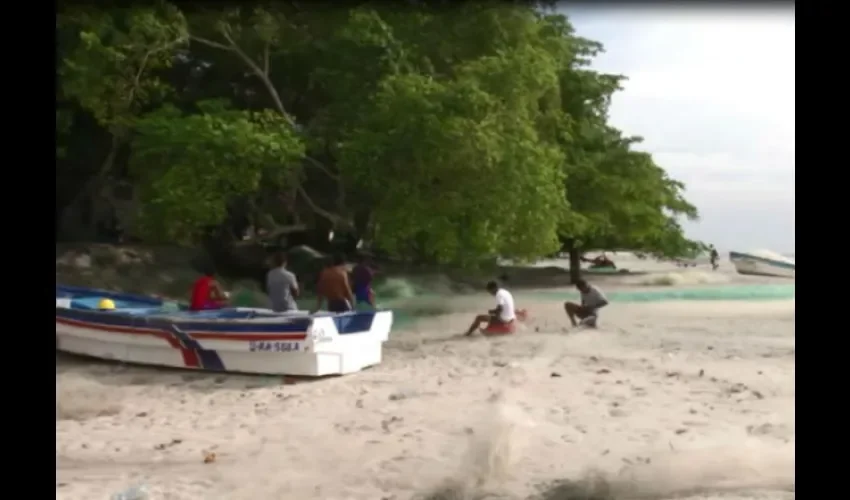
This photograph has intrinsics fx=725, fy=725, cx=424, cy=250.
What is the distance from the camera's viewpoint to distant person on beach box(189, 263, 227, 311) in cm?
285

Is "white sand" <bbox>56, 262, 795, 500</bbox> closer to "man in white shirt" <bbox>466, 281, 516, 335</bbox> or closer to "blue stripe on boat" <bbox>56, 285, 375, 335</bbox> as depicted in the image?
"man in white shirt" <bbox>466, 281, 516, 335</bbox>

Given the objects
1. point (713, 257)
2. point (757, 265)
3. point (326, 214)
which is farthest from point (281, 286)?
point (757, 265)

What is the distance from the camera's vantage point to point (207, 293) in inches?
113

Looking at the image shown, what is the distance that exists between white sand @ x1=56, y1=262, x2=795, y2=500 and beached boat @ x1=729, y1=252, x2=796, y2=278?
140 millimetres

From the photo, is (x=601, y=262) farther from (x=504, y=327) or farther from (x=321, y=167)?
(x=321, y=167)

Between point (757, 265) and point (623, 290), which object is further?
point (623, 290)

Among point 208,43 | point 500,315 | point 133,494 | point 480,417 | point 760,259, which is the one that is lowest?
point 133,494

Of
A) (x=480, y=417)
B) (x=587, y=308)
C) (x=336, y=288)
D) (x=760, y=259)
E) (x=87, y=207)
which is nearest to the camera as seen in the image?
(x=480, y=417)

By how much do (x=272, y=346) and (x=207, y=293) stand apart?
1.34 ft

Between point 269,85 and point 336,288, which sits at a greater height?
point 269,85

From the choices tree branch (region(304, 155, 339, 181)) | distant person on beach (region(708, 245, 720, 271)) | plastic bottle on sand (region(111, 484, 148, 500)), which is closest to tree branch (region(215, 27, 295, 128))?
tree branch (region(304, 155, 339, 181))

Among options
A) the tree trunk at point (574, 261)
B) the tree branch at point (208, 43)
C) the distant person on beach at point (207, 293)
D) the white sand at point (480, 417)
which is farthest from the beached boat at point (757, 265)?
the tree branch at point (208, 43)

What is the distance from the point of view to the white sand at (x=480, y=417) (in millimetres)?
2191
